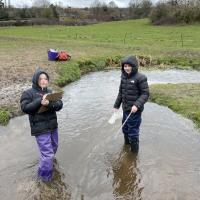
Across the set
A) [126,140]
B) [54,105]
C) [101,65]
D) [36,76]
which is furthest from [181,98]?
[101,65]

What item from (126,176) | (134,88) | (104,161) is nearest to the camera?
(126,176)

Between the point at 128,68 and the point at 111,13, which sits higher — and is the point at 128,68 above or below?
above

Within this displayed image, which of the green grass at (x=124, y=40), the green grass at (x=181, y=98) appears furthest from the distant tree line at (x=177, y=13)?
the green grass at (x=181, y=98)

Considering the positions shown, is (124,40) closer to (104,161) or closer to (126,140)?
(126,140)

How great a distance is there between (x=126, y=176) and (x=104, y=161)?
863 mm

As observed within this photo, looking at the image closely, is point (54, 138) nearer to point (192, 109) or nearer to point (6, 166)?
point (6, 166)

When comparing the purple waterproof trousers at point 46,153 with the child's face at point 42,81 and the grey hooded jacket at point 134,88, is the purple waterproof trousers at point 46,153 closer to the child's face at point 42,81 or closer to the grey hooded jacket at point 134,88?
the child's face at point 42,81

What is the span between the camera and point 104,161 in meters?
8.59

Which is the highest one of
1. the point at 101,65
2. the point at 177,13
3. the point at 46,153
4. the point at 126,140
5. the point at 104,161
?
the point at 46,153

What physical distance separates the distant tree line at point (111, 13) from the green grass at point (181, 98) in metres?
50.6

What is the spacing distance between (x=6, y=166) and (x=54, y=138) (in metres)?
1.47

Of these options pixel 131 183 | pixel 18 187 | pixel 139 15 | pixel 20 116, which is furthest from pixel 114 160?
pixel 139 15

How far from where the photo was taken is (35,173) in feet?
25.8

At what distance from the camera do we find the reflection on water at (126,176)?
282 inches
